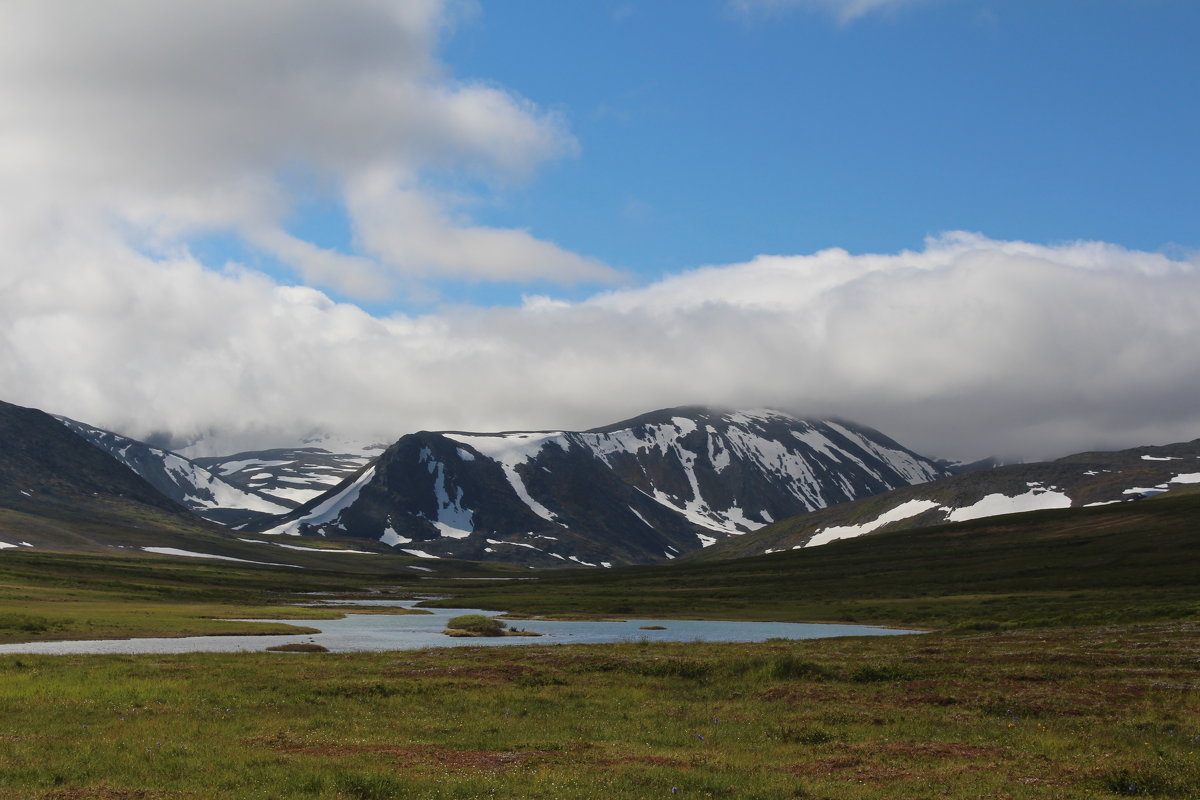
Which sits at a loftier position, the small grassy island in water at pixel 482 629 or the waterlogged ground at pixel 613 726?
the waterlogged ground at pixel 613 726

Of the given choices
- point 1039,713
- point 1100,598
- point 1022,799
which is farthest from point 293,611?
point 1022,799

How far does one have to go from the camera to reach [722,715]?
1507 inches

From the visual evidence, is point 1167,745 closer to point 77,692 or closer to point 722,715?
→ point 722,715

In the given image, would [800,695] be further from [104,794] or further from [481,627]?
[481,627]

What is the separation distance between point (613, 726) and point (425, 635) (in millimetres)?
70161

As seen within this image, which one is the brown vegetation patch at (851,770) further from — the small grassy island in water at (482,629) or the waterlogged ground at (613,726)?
the small grassy island in water at (482,629)

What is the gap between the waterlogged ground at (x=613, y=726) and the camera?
2419 cm

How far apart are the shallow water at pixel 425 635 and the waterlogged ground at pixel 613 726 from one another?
860 inches

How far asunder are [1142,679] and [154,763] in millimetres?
41780

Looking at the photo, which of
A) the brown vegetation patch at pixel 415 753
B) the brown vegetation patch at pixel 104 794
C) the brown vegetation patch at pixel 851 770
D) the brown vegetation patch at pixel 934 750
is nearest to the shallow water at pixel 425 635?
the brown vegetation patch at pixel 415 753

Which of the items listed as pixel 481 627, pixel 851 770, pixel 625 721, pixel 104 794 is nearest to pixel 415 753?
pixel 104 794

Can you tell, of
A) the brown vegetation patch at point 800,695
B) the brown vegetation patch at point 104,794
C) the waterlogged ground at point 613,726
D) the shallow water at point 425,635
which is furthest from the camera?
the shallow water at point 425,635

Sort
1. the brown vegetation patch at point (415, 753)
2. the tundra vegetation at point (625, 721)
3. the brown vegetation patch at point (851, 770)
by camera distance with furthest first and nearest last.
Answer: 1. the brown vegetation patch at point (415, 753)
2. the brown vegetation patch at point (851, 770)
3. the tundra vegetation at point (625, 721)

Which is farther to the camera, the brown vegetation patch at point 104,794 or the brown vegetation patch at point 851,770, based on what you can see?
the brown vegetation patch at point 851,770
